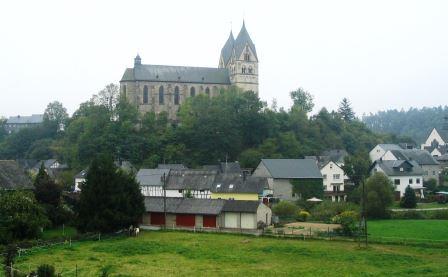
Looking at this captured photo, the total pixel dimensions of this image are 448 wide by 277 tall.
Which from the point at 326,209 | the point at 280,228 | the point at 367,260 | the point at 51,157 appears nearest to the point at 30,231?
the point at 280,228

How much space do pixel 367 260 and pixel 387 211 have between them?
77.1 feet

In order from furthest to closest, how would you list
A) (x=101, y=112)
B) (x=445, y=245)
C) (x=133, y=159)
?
(x=101, y=112), (x=133, y=159), (x=445, y=245)

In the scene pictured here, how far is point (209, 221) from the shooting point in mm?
52594

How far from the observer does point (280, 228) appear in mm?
50469

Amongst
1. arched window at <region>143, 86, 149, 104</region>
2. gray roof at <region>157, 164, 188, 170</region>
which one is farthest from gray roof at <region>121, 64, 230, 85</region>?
gray roof at <region>157, 164, 188, 170</region>

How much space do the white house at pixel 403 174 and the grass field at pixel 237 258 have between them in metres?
36.0

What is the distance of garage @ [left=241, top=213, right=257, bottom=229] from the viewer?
5101 cm

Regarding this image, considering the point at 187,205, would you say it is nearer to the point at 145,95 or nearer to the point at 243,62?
the point at 145,95

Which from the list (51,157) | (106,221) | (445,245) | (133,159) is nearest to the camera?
(445,245)

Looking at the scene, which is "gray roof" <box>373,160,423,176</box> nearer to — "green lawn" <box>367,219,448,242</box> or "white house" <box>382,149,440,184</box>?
"white house" <box>382,149,440,184</box>

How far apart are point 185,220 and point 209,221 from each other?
2336 millimetres

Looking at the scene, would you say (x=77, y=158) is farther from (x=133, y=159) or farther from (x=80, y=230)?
(x=80, y=230)

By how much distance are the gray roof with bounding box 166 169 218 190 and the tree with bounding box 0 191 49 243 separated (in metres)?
25.2

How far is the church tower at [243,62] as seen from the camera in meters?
115
